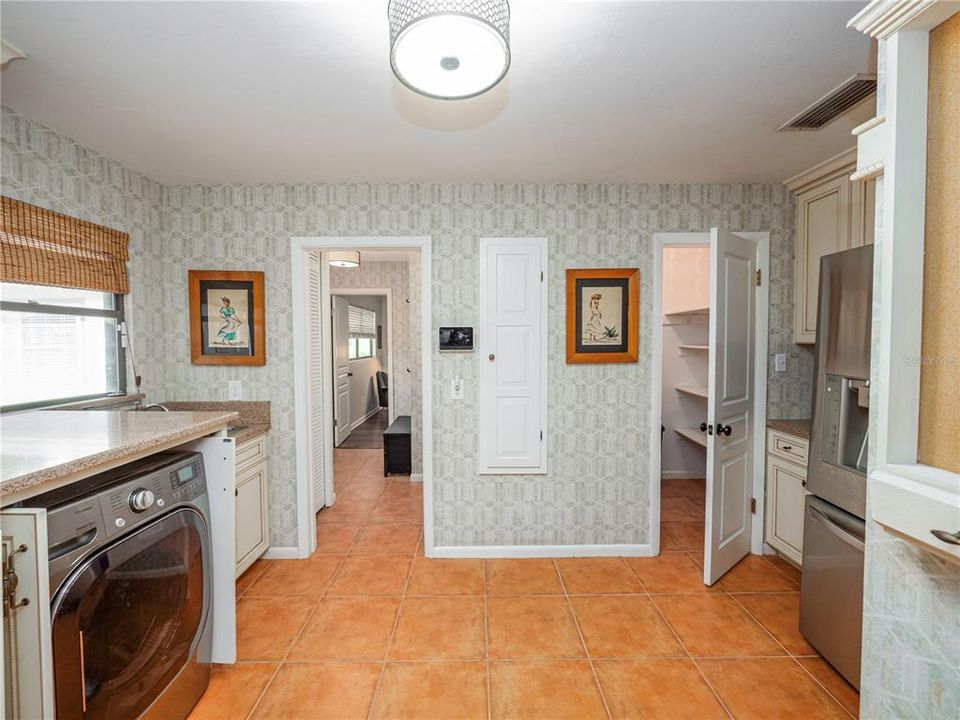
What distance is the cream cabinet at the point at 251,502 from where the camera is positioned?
2.52m

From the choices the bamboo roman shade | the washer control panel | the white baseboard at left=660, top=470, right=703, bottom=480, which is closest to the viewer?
the washer control panel

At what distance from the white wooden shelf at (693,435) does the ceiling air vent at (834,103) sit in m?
Answer: 2.59

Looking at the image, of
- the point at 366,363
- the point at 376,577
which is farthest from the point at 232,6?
the point at 366,363

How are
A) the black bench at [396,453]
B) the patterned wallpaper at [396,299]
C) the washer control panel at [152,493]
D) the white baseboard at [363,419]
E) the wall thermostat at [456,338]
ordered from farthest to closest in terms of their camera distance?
the white baseboard at [363,419] → the patterned wallpaper at [396,299] → the black bench at [396,453] → the wall thermostat at [456,338] → the washer control panel at [152,493]

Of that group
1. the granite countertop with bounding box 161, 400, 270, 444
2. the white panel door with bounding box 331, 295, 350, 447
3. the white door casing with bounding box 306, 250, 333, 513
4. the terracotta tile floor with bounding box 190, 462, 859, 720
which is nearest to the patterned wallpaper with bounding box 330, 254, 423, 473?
the white panel door with bounding box 331, 295, 350, 447

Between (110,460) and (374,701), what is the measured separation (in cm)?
134

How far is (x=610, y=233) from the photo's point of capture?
9.37 ft

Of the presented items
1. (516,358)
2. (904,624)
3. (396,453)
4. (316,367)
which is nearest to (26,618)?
(904,624)

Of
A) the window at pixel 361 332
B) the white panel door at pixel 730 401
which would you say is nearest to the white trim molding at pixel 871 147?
the white panel door at pixel 730 401

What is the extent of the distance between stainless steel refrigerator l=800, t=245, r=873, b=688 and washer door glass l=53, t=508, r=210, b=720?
8.40 feet

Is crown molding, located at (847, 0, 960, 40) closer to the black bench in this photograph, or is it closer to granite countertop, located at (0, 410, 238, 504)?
granite countertop, located at (0, 410, 238, 504)

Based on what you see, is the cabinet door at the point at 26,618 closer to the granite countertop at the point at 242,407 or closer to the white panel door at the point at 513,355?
the granite countertop at the point at 242,407

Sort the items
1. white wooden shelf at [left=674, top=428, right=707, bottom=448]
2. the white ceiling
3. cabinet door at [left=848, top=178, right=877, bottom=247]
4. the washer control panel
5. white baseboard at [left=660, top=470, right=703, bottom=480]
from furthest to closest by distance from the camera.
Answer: white baseboard at [left=660, top=470, right=703, bottom=480] < white wooden shelf at [left=674, top=428, right=707, bottom=448] < cabinet door at [left=848, top=178, right=877, bottom=247] < the white ceiling < the washer control panel

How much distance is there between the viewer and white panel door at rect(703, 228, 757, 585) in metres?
2.46
